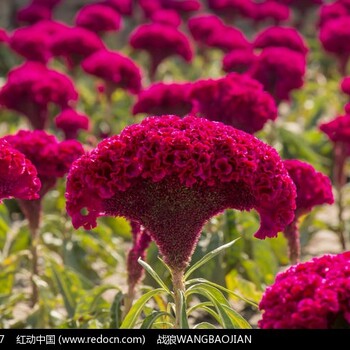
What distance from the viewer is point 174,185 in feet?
8.80

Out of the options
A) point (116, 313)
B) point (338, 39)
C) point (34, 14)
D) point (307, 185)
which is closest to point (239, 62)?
point (338, 39)

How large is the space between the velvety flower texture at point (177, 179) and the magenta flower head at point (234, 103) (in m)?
1.19

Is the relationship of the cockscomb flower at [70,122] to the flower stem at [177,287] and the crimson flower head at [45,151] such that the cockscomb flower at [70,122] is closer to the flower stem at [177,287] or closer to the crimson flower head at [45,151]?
the crimson flower head at [45,151]

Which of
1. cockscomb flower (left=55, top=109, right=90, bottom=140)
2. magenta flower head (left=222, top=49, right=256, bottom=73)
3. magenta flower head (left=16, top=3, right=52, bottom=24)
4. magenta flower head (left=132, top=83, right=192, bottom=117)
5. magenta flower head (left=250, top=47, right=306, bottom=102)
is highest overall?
magenta flower head (left=16, top=3, right=52, bottom=24)

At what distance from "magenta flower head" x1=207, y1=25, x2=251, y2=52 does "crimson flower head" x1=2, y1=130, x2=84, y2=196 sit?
3.08 metres

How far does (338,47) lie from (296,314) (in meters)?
4.59

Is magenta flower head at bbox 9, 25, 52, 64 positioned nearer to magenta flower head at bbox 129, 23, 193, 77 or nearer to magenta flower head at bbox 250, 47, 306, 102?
magenta flower head at bbox 129, 23, 193, 77

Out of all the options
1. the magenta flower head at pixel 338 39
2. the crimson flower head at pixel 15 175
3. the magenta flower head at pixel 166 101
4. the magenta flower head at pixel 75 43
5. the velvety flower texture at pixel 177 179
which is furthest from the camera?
the magenta flower head at pixel 338 39

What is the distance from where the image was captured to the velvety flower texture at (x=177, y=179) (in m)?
2.63

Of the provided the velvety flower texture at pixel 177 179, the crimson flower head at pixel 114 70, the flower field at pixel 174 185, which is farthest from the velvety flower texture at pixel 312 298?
the crimson flower head at pixel 114 70

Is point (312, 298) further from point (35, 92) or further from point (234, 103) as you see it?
point (35, 92)

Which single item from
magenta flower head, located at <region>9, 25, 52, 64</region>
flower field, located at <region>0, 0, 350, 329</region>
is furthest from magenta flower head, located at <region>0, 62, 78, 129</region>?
magenta flower head, located at <region>9, 25, 52, 64</region>

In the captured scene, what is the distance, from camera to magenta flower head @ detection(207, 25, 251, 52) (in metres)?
6.67
